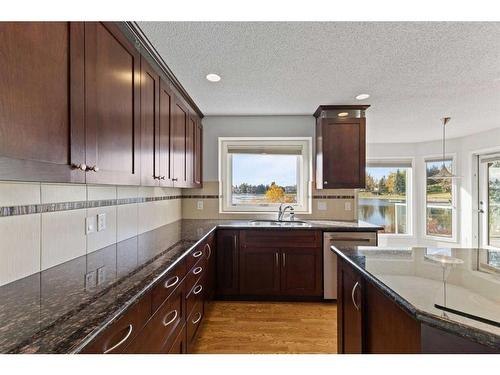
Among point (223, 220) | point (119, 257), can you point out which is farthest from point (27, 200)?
point (223, 220)

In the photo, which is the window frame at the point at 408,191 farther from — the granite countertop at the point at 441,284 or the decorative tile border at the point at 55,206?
the decorative tile border at the point at 55,206

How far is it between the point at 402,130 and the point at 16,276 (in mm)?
4979

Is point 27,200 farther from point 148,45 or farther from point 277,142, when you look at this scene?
point 277,142

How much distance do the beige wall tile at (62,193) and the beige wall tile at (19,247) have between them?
0.38 feet

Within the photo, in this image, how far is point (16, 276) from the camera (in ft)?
3.62

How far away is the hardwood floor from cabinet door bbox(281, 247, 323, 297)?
0.48 ft

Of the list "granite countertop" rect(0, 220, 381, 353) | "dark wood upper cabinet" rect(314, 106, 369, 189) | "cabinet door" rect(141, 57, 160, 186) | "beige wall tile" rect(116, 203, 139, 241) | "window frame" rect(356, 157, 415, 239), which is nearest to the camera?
"granite countertop" rect(0, 220, 381, 353)

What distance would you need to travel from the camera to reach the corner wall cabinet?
0.75m

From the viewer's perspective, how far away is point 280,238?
2842 millimetres

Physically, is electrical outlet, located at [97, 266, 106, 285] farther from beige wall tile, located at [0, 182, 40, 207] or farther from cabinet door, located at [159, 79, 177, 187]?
cabinet door, located at [159, 79, 177, 187]

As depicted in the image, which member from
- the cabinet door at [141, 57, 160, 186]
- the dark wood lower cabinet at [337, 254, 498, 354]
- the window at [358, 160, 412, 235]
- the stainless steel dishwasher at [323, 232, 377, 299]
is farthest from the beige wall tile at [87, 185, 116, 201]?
the window at [358, 160, 412, 235]

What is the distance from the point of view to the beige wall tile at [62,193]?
1.28 metres

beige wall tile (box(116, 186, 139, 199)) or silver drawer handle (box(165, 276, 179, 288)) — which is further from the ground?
beige wall tile (box(116, 186, 139, 199))

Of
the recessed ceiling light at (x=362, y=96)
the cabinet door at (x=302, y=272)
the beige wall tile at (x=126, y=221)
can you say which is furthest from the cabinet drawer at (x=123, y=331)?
the recessed ceiling light at (x=362, y=96)
